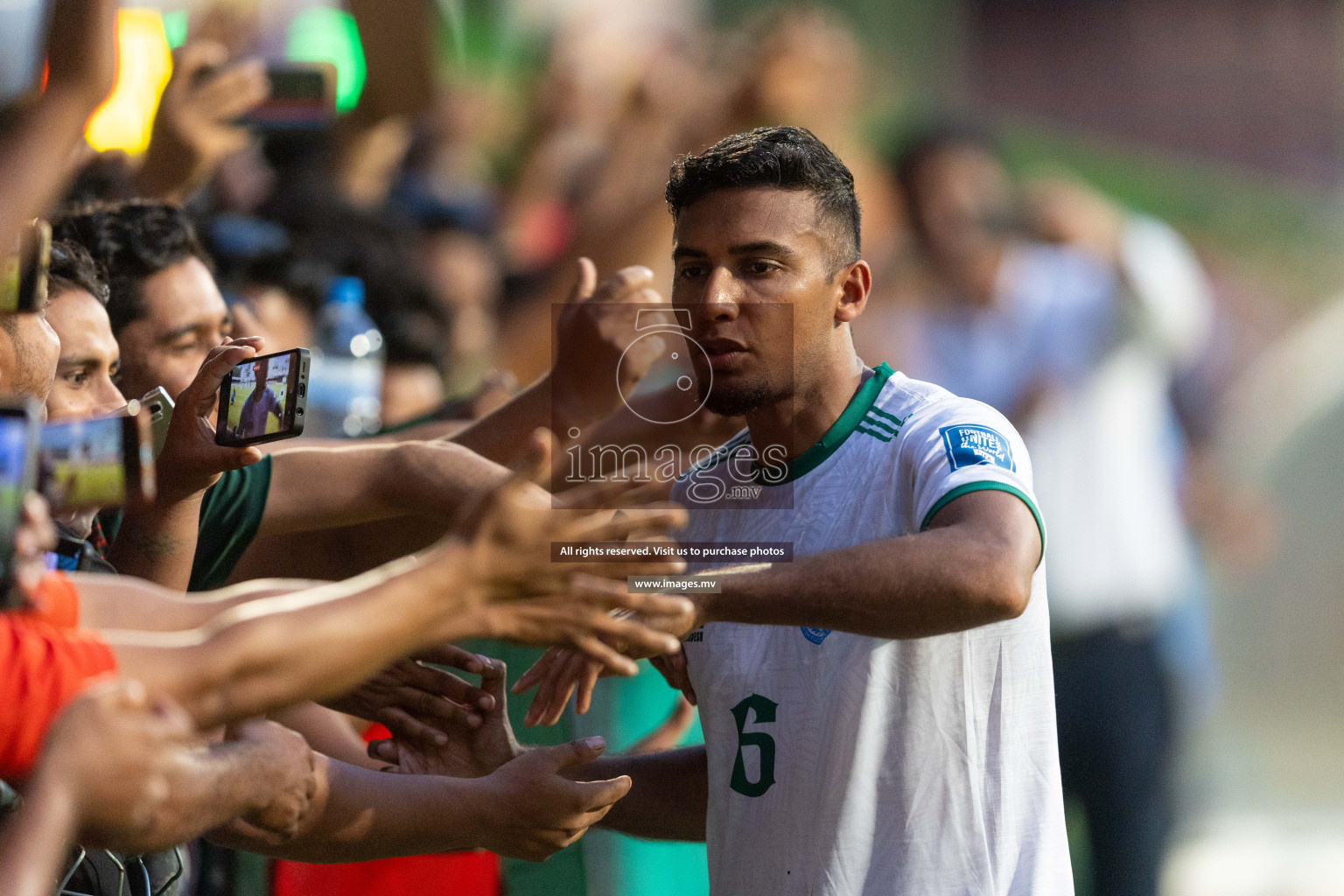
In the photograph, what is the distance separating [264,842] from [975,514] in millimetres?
1442

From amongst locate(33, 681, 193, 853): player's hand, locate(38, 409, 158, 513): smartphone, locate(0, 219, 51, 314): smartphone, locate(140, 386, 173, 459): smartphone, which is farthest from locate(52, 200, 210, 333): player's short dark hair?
locate(33, 681, 193, 853): player's hand

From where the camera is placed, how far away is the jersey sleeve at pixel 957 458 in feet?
8.19

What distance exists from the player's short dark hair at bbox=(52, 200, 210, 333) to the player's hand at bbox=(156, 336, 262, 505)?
82 centimetres

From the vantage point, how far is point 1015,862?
2586 millimetres

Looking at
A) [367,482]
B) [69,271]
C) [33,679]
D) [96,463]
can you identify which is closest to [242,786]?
[33,679]

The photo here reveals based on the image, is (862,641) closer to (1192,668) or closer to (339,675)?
(339,675)

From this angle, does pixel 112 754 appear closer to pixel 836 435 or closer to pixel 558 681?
pixel 558 681

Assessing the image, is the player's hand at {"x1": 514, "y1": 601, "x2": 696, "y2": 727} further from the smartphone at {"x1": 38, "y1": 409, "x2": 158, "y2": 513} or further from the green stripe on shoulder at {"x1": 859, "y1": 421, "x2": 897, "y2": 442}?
the smartphone at {"x1": 38, "y1": 409, "x2": 158, "y2": 513}

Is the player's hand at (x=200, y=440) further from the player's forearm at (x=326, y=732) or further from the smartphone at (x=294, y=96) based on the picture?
the smartphone at (x=294, y=96)

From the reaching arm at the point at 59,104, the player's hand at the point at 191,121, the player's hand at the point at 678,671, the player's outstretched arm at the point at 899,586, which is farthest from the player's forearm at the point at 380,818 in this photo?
the player's hand at the point at 191,121

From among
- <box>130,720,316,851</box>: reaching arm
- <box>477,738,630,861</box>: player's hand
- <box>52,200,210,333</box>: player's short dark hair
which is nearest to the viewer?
<box>130,720,316,851</box>: reaching arm

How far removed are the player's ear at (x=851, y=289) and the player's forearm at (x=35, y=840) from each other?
1747 mm

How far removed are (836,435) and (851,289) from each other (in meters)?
0.33

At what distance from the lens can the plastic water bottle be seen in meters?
5.04
